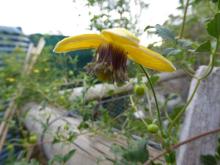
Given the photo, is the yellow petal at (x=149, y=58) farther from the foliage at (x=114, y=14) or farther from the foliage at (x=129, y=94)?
the foliage at (x=114, y=14)

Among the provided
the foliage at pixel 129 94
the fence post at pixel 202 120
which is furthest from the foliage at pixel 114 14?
the fence post at pixel 202 120

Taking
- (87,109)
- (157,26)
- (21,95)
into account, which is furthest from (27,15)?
(157,26)

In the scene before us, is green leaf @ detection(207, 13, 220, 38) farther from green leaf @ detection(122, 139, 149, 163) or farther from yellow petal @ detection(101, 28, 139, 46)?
green leaf @ detection(122, 139, 149, 163)

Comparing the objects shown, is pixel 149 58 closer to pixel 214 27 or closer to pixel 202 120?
pixel 214 27

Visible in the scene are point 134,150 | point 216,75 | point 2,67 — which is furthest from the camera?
point 2,67

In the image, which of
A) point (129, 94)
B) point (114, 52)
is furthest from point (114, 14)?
point (114, 52)

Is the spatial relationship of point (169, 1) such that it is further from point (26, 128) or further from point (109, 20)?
point (26, 128)

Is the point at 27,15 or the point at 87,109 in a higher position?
the point at 27,15
